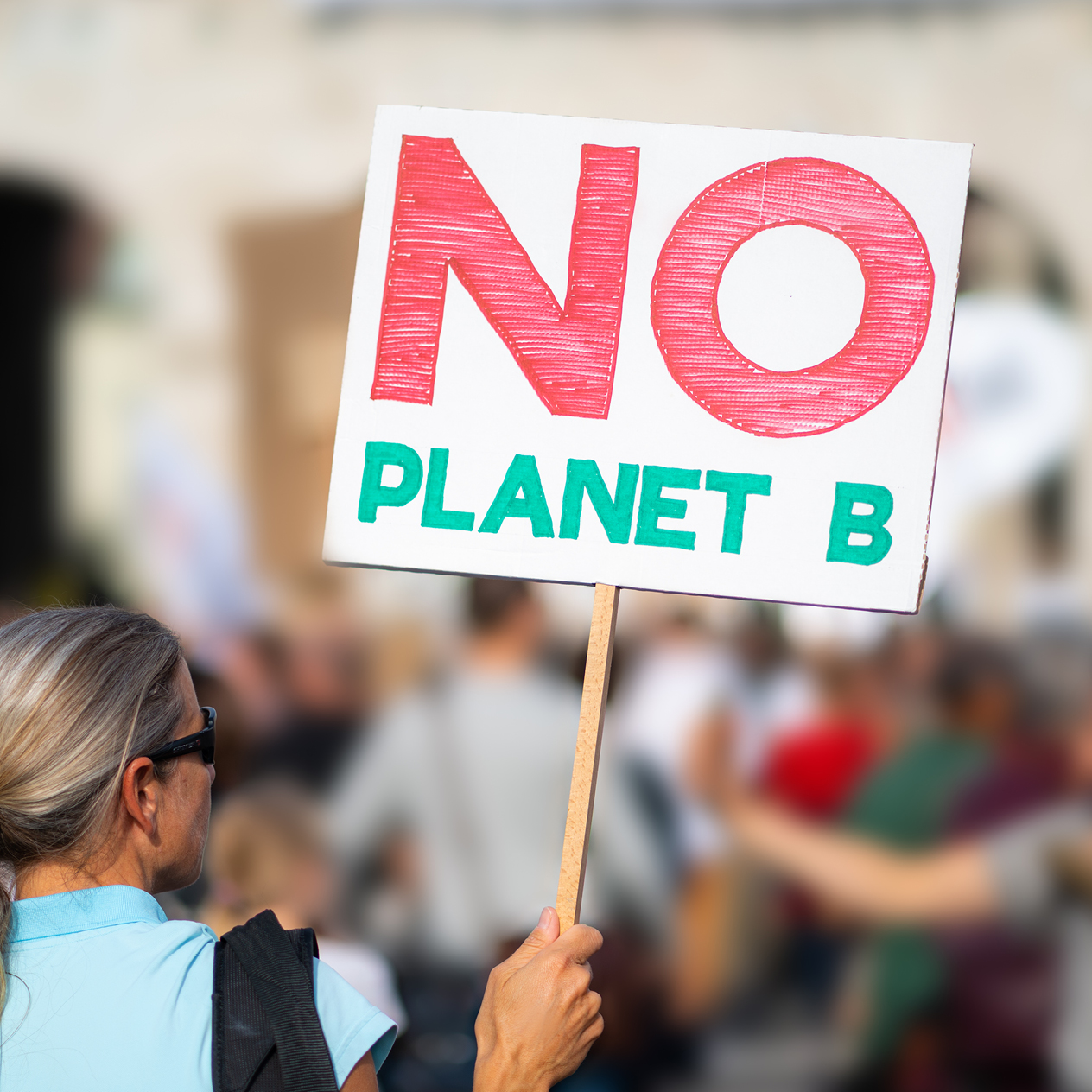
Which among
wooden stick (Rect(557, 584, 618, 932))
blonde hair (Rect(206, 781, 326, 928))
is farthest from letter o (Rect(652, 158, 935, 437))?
blonde hair (Rect(206, 781, 326, 928))

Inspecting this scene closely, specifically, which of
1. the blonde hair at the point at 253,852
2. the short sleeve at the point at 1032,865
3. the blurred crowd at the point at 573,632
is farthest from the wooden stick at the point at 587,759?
the blurred crowd at the point at 573,632

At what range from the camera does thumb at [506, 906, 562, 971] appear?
4.32ft

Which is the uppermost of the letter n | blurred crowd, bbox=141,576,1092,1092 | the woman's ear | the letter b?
the letter n

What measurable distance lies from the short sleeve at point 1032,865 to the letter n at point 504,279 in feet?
6.42

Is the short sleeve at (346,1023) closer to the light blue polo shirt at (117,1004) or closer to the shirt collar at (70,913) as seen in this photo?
the light blue polo shirt at (117,1004)

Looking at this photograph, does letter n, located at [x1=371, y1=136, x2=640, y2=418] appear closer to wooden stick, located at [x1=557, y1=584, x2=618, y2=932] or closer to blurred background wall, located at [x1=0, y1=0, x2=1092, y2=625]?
wooden stick, located at [x1=557, y1=584, x2=618, y2=932]

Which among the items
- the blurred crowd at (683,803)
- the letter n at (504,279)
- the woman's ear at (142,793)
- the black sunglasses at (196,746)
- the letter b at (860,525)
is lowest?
the blurred crowd at (683,803)

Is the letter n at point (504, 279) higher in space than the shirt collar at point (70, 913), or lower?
higher

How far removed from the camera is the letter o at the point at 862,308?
1490mm

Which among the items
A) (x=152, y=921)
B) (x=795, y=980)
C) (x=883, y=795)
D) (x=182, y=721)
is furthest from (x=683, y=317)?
(x=795, y=980)

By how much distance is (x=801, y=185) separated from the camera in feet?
5.01

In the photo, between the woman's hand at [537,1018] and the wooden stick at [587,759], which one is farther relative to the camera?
the wooden stick at [587,759]

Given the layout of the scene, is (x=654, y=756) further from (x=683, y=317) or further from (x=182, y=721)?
(x=182, y=721)

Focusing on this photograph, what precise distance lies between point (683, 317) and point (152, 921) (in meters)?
0.84
